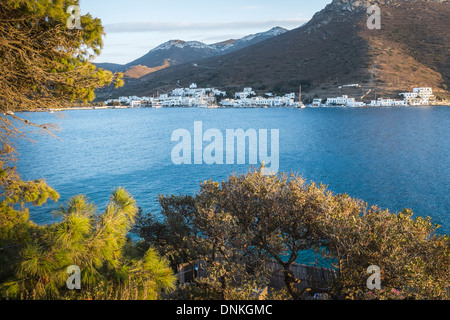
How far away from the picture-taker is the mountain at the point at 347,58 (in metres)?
113

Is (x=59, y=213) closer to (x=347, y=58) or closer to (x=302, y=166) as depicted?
(x=302, y=166)

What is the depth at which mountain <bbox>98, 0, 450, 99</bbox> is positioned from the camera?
113 m

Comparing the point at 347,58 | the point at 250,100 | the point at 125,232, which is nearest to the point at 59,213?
the point at 125,232

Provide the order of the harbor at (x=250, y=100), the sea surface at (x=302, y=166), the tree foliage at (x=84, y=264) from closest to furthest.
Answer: the tree foliage at (x=84, y=264), the sea surface at (x=302, y=166), the harbor at (x=250, y=100)

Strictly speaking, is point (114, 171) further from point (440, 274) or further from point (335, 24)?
point (335, 24)

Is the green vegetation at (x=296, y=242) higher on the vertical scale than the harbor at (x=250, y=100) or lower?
lower

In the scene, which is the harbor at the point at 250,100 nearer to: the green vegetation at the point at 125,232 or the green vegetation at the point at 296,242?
the green vegetation at the point at 296,242

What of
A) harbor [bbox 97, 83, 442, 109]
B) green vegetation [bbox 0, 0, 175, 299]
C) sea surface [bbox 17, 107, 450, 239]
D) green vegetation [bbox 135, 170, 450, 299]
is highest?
harbor [bbox 97, 83, 442, 109]

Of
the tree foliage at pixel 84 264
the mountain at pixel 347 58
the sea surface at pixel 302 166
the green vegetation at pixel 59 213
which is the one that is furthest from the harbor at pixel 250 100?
the tree foliage at pixel 84 264

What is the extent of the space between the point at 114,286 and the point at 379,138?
52563 millimetres

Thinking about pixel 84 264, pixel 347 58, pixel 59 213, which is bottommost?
pixel 84 264

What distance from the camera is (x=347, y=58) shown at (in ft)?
419

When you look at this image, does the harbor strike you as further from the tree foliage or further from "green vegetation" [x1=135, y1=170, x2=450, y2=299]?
the tree foliage

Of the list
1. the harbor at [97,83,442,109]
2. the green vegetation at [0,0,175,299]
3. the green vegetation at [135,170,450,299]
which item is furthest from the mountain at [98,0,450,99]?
the green vegetation at [0,0,175,299]
